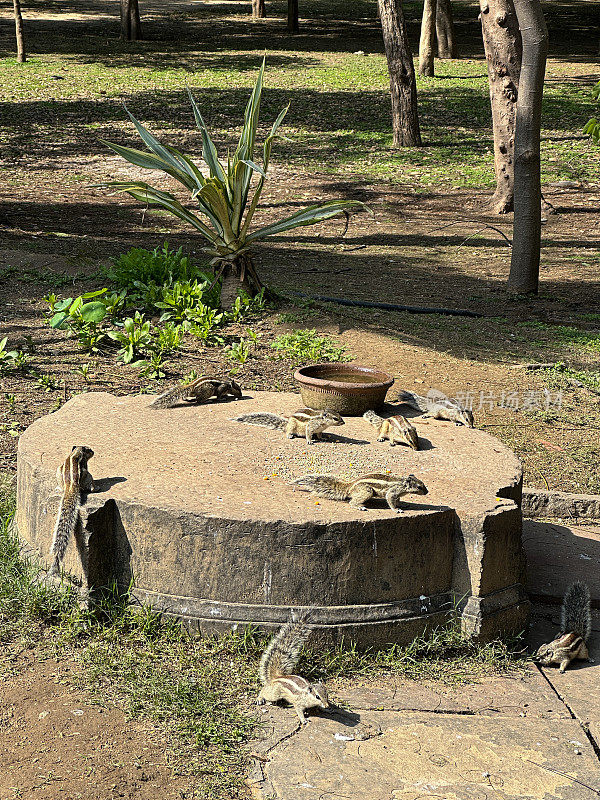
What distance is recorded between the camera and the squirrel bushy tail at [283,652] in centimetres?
357

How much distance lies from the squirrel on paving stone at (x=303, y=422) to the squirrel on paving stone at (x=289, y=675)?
1.06 meters

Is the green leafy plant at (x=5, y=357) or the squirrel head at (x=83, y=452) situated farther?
the green leafy plant at (x=5, y=357)

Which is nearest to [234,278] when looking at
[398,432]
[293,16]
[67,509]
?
[398,432]

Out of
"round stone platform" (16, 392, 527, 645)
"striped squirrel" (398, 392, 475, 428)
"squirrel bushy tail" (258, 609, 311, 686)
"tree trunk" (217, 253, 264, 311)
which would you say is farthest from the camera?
"tree trunk" (217, 253, 264, 311)

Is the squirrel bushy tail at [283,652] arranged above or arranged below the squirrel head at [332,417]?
below

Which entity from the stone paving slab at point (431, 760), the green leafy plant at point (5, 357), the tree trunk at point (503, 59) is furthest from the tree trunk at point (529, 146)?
the stone paving slab at point (431, 760)

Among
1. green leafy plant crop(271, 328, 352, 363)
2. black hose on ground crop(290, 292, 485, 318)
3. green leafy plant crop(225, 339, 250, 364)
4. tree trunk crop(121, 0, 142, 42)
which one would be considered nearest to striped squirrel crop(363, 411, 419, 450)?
green leafy plant crop(271, 328, 352, 363)

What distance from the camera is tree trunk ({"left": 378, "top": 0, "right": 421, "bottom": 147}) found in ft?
51.0

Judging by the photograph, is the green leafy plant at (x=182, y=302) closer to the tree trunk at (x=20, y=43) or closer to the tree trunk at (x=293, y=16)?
the tree trunk at (x=20, y=43)

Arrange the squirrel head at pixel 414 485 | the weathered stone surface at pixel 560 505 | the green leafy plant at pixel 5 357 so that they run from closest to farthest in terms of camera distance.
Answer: the squirrel head at pixel 414 485, the weathered stone surface at pixel 560 505, the green leafy plant at pixel 5 357

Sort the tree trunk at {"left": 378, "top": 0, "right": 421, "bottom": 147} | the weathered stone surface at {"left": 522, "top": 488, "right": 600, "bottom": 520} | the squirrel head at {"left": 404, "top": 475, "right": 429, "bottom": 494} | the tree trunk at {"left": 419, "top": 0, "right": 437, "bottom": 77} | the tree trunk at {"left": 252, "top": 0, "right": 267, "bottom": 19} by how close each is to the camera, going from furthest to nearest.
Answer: the tree trunk at {"left": 252, "top": 0, "right": 267, "bottom": 19}, the tree trunk at {"left": 419, "top": 0, "right": 437, "bottom": 77}, the tree trunk at {"left": 378, "top": 0, "right": 421, "bottom": 147}, the weathered stone surface at {"left": 522, "top": 488, "right": 600, "bottom": 520}, the squirrel head at {"left": 404, "top": 475, "right": 429, "bottom": 494}

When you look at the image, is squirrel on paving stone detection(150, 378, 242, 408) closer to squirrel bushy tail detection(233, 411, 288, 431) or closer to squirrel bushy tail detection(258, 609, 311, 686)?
squirrel bushy tail detection(233, 411, 288, 431)

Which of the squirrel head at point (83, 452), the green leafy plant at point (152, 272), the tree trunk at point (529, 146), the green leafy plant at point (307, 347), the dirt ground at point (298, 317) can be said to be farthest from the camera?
the tree trunk at point (529, 146)

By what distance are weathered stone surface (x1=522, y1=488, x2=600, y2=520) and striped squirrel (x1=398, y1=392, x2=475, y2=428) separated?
0.74m
